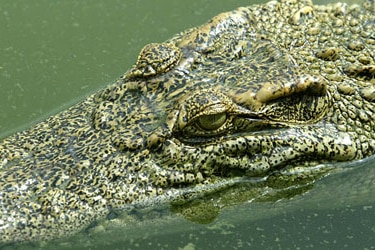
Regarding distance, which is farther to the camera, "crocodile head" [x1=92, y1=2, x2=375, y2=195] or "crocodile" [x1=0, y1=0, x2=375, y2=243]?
"crocodile head" [x1=92, y1=2, x2=375, y2=195]

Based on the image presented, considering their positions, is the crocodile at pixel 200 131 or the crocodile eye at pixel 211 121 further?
the crocodile eye at pixel 211 121

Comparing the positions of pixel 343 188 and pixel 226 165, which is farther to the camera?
pixel 343 188

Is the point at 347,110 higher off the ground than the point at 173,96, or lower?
lower

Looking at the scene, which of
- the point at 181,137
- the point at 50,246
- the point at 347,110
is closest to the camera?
the point at 50,246

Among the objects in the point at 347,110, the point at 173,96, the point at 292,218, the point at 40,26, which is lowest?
the point at 292,218

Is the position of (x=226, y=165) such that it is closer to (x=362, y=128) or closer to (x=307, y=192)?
(x=307, y=192)

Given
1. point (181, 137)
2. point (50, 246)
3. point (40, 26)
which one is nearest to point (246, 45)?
point (181, 137)

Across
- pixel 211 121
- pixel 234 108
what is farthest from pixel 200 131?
pixel 234 108
